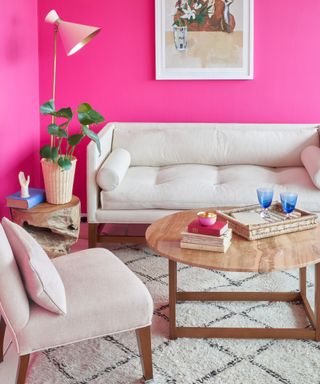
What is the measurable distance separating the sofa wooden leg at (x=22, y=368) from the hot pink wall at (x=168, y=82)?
265cm

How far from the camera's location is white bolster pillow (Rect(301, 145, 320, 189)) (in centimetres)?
365

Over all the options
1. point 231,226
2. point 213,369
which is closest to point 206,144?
point 231,226

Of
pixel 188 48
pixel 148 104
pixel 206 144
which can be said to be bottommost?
pixel 206 144

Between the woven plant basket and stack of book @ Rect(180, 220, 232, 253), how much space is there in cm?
126

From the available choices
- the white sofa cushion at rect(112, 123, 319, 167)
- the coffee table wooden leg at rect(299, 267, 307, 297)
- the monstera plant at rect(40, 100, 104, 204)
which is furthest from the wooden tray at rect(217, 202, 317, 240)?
the white sofa cushion at rect(112, 123, 319, 167)

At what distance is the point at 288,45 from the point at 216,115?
731 millimetres

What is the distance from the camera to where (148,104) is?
4.56 m

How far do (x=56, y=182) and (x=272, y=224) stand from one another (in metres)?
1.48

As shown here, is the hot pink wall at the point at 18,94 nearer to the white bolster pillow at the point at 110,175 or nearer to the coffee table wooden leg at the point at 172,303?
the white bolster pillow at the point at 110,175

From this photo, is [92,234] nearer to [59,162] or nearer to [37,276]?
[59,162]

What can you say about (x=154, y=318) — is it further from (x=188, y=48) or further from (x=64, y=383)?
(x=188, y=48)

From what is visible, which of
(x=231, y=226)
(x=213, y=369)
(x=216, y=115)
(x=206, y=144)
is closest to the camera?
(x=213, y=369)

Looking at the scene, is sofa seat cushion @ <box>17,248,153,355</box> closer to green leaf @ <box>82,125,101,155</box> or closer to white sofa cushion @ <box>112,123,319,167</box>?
green leaf @ <box>82,125,101,155</box>

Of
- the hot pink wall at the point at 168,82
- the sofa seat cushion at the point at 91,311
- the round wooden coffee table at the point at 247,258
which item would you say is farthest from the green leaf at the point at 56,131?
the sofa seat cushion at the point at 91,311
